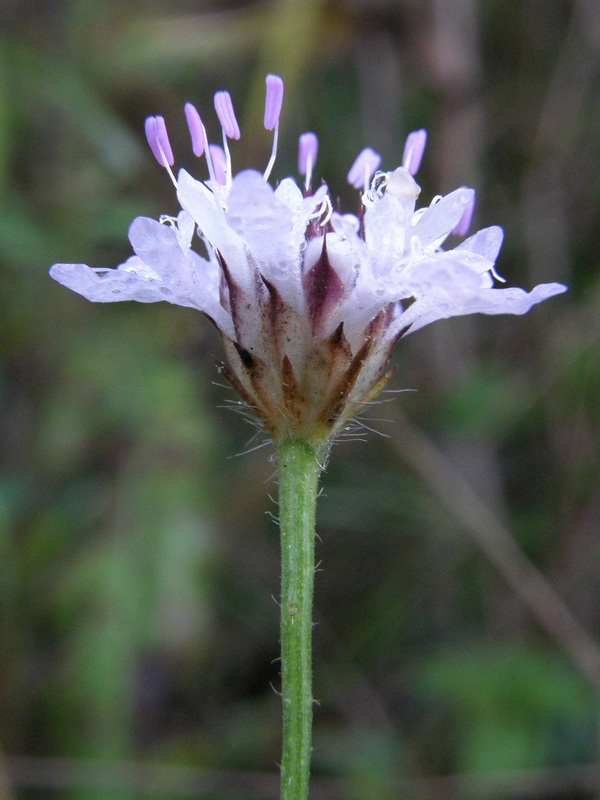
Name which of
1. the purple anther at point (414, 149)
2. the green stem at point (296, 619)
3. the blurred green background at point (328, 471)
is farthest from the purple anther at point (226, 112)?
the blurred green background at point (328, 471)

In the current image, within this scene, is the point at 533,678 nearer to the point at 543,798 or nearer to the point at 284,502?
the point at 543,798

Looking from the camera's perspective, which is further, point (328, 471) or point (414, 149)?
point (328, 471)

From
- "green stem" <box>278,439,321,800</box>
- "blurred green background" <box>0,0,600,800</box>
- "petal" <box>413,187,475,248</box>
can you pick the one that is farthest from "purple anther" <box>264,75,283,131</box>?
"blurred green background" <box>0,0,600,800</box>

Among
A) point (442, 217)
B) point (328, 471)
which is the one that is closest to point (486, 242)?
point (442, 217)

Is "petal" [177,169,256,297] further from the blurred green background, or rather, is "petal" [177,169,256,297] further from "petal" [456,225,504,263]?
the blurred green background

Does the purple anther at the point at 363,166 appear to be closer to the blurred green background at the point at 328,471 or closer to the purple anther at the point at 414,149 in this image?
the purple anther at the point at 414,149

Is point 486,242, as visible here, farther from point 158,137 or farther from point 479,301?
point 158,137

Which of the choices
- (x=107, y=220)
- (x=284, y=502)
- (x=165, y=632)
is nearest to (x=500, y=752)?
(x=165, y=632)
